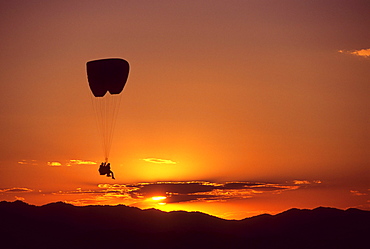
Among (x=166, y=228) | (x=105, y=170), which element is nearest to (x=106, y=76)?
Result: (x=105, y=170)

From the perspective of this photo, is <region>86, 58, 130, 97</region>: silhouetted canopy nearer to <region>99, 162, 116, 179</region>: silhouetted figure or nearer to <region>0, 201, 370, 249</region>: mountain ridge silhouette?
<region>99, 162, 116, 179</region>: silhouetted figure

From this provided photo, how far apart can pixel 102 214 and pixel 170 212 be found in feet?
75.6

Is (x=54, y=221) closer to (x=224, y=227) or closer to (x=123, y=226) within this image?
(x=123, y=226)

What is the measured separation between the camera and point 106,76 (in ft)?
186

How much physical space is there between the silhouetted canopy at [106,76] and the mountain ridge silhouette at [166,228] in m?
103

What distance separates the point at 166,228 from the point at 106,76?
123m

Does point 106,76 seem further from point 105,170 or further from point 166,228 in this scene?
point 166,228

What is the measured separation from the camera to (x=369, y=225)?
173500 mm

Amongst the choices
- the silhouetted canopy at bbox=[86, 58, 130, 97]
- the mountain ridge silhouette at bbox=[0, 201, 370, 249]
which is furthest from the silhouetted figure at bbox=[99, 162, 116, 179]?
the mountain ridge silhouette at bbox=[0, 201, 370, 249]

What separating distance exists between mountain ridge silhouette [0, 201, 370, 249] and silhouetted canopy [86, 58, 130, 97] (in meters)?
103

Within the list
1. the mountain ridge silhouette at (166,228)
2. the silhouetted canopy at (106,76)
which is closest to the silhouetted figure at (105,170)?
the silhouetted canopy at (106,76)

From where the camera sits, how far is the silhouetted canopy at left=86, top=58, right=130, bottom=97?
187 ft

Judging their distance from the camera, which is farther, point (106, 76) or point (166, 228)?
point (166, 228)

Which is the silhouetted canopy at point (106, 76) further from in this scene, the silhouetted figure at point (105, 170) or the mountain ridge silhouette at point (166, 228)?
the mountain ridge silhouette at point (166, 228)
